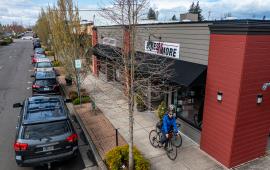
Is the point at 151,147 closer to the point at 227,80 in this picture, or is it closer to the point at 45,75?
the point at 227,80

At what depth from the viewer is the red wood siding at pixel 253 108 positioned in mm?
6660

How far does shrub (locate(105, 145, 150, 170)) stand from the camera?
6996 mm

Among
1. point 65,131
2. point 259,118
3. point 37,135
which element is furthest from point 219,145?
point 37,135

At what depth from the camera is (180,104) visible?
10203mm

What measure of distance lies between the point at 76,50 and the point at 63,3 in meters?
2.98

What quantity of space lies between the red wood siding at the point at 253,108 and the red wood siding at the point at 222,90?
0.16m

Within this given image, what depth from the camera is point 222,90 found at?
23.8 ft

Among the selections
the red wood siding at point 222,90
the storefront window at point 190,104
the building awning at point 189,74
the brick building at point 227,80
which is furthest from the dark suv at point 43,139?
the storefront window at point 190,104

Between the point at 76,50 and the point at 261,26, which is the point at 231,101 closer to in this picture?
the point at 261,26

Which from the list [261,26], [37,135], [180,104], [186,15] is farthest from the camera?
[186,15]

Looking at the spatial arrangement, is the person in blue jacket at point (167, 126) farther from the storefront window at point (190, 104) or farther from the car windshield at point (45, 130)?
the car windshield at point (45, 130)

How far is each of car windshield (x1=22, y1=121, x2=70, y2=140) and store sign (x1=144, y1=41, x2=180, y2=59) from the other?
200 inches

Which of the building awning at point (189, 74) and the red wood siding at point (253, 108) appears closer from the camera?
the red wood siding at point (253, 108)

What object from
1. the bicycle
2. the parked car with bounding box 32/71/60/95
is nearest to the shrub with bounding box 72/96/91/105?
the parked car with bounding box 32/71/60/95
